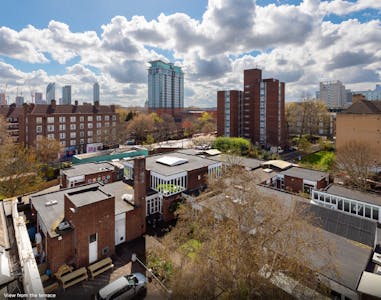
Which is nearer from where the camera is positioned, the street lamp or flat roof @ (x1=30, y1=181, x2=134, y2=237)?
the street lamp

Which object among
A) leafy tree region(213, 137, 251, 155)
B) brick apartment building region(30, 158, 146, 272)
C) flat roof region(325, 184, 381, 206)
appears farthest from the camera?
leafy tree region(213, 137, 251, 155)

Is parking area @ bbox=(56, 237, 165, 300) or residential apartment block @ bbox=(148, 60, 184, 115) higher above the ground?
residential apartment block @ bbox=(148, 60, 184, 115)

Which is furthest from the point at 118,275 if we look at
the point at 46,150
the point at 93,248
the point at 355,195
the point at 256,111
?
the point at 256,111

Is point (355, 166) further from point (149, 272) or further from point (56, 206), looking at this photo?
point (56, 206)

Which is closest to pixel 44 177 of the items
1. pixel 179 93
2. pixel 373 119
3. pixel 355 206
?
pixel 355 206

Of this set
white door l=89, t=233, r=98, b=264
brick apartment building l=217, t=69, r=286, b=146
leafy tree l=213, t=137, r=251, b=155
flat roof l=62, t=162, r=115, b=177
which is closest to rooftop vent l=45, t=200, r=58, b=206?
white door l=89, t=233, r=98, b=264

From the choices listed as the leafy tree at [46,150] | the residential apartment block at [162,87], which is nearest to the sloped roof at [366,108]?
the leafy tree at [46,150]

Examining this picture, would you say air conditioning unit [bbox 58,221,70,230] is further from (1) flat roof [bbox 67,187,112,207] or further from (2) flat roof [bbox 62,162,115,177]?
(2) flat roof [bbox 62,162,115,177]
